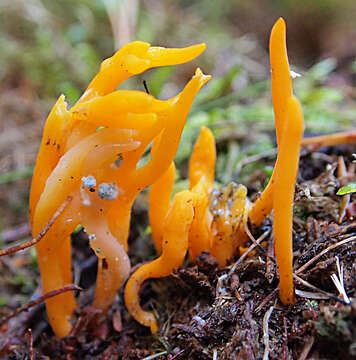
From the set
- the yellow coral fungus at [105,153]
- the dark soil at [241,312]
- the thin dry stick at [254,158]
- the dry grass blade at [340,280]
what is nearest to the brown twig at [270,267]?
the dark soil at [241,312]

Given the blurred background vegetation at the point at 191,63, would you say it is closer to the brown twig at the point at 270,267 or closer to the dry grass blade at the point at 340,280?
the brown twig at the point at 270,267

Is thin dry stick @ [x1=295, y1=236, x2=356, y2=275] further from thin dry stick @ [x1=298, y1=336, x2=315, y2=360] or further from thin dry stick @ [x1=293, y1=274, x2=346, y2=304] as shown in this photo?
thin dry stick @ [x1=298, y1=336, x2=315, y2=360]

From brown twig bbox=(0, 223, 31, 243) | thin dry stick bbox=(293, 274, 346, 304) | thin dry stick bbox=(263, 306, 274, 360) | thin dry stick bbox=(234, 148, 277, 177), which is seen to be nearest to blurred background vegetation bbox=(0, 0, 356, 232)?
thin dry stick bbox=(234, 148, 277, 177)

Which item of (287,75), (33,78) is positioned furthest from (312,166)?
(33,78)

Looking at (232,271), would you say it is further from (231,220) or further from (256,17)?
(256,17)

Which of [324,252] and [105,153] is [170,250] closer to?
[105,153]
